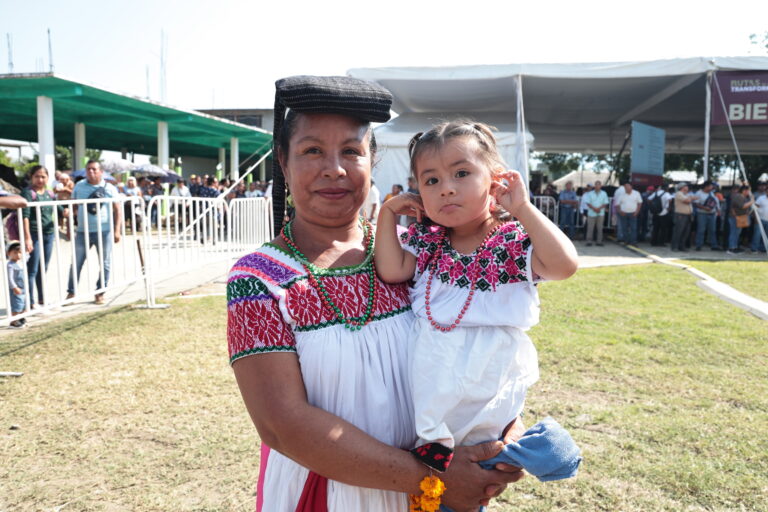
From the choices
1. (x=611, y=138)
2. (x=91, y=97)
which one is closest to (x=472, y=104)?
(x=611, y=138)

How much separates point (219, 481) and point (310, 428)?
6.39ft

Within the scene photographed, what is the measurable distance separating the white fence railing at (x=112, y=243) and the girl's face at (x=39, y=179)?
0.38 m

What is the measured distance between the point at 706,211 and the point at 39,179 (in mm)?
13659

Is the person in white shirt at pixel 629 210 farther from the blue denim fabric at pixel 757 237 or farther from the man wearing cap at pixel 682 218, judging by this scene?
the blue denim fabric at pixel 757 237

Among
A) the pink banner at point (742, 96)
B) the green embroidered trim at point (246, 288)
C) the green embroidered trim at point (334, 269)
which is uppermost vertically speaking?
the pink banner at point (742, 96)

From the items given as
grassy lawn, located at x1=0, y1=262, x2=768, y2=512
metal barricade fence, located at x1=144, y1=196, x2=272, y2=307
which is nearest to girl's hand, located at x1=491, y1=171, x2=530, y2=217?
grassy lawn, located at x1=0, y1=262, x2=768, y2=512

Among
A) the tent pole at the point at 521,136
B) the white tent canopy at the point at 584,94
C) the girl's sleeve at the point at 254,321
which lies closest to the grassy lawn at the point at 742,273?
the tent pole at the point at 521,136

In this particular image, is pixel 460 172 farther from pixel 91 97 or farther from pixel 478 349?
pixel 91 97

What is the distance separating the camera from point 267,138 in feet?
84.5

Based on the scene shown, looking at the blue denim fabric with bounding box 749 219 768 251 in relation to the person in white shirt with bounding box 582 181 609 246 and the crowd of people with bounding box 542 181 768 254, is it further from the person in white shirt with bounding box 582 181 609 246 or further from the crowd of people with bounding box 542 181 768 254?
the person in white shirt with bounding box 582 181 609 246

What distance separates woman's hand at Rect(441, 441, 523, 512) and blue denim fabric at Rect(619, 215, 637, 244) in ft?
47.0

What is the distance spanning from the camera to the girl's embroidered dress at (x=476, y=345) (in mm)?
1405

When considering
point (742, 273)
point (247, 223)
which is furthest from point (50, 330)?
point (742, 273)

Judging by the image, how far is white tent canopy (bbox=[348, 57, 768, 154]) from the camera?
1291 centimetres
